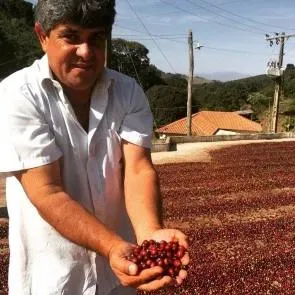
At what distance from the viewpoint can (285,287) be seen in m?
5.71

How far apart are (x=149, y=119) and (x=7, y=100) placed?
24.7 inches

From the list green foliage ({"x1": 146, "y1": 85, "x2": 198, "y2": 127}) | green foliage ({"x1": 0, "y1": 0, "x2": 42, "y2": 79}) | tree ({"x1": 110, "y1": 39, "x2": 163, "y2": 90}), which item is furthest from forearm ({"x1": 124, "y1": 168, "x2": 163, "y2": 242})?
tree ({"x1": 110, "y1": 39, "x2": 163, "y2": 90})

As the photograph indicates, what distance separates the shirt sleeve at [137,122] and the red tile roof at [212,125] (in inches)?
1315

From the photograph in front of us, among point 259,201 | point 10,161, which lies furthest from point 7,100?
point 259,201

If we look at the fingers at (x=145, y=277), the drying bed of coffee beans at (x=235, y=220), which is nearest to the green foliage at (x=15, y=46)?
the drying bed of coffee beans at (x=235, y=220)

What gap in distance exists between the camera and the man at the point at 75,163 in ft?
6.08

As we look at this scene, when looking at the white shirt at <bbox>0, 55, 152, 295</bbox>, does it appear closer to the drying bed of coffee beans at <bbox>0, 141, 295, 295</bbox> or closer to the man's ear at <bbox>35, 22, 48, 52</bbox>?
the man's ear at <bbox>35, 22, 48, 52</bbox>

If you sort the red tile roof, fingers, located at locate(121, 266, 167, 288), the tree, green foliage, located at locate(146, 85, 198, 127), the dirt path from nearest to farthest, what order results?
1. fingers, located at locate(121, 266, 167, 288)
2. the dirt path
3. the red tile roof
4. green foliage, located at locate(146, 85, 198, 127)
5. the tree

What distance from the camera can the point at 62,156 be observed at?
196 cm

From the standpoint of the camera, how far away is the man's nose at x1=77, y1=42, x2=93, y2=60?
1883 millimetres

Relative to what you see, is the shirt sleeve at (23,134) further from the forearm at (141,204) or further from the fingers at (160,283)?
the fingers at (160,283)

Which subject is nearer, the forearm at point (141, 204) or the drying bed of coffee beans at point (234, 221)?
the forearm at point (141, 204)

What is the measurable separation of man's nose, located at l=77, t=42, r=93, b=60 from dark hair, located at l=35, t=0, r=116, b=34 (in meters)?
0.07

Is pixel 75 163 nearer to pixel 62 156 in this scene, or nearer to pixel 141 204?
pixel 62 156
